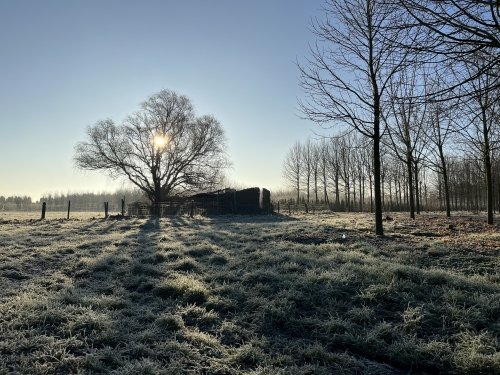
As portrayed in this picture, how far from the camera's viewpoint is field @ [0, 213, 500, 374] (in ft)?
13.0

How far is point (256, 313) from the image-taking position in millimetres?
5281

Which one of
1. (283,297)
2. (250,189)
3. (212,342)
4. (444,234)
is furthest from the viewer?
(250,189)

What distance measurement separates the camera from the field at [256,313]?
13.0ft

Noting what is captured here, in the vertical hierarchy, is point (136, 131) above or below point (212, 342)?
above

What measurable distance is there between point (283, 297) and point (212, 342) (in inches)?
66.6

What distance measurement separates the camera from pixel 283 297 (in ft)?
19.0

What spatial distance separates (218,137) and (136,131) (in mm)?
8770

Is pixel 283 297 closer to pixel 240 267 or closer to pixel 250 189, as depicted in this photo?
pixel 240 267

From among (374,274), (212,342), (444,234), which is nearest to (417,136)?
(444,234)

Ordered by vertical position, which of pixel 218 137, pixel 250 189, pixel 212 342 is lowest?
pixel 212 342

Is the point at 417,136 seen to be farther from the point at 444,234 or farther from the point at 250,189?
the point at 250,189

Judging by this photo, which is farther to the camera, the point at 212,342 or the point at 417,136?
the point at 417,136

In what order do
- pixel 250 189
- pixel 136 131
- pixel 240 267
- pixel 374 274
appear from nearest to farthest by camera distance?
pixel 374 274 → pixel 240 267 → pixel 250 189 → pixel 136 131

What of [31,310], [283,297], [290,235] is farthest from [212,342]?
[290,235]
